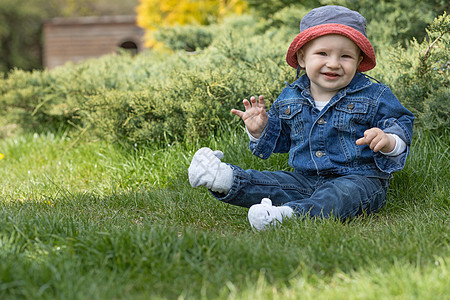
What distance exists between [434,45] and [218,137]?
1.74 metres

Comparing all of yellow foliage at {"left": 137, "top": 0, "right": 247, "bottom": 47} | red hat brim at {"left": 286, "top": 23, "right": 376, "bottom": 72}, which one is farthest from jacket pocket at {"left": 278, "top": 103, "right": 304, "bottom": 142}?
yellow foliage at {"left": 137, "top": 0, "right": 247, "bottom": 47}

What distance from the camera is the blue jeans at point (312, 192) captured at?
257cm

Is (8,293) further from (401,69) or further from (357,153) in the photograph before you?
(401,69)

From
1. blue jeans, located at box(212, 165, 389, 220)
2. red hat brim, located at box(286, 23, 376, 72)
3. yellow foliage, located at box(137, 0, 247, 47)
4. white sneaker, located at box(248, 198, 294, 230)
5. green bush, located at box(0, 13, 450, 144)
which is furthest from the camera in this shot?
yellow foliage, located at box(137, 0, 247, 47)

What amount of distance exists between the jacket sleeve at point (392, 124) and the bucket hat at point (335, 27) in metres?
0.28

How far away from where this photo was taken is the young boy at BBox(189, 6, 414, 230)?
2650 mm

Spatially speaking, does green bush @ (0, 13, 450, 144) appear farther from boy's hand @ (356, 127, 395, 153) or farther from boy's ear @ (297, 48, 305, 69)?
boy's hand @ (356, 127, 395, 153)

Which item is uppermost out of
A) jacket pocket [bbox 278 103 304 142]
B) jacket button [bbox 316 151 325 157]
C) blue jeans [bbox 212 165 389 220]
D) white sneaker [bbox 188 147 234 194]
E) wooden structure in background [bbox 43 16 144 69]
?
jacket pocket [bbox 278 103 304 142]

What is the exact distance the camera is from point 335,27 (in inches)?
106

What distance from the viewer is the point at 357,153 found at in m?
2.80

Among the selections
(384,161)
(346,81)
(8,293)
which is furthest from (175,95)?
(8,293)

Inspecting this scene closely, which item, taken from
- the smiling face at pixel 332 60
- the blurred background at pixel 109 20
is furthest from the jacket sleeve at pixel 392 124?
the blurred background at pixel 109 20

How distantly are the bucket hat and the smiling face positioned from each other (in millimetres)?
46

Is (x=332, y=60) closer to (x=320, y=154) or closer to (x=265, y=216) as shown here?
(x=320, y=154)
